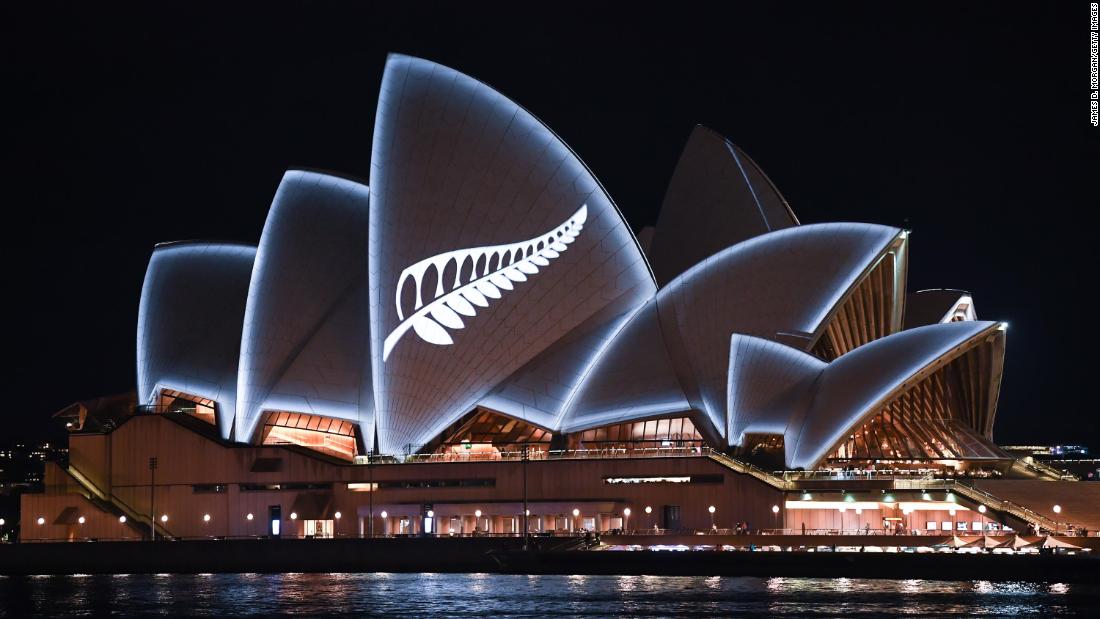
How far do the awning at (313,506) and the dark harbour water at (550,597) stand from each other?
33.9 feet

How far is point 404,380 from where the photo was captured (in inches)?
2511

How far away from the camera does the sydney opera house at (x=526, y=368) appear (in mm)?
57250

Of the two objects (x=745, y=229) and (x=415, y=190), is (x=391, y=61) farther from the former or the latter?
(x=745, y=229)

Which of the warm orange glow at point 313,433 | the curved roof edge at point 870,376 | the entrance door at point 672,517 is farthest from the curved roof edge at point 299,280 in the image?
the curved roof edge at point 870,376

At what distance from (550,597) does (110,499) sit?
32.6 m

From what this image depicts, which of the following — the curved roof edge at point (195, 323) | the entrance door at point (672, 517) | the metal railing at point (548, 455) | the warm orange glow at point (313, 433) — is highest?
the curved roof edge at point (195, 323)

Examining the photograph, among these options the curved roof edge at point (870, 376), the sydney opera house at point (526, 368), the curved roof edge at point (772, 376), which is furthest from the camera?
the sydney opera house at point (526, 368)

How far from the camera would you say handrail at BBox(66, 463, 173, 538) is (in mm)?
68213

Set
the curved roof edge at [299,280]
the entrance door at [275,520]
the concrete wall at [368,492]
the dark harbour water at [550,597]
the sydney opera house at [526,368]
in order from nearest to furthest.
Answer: the dark harbour water at [550,597] < the sydney opera house at [526,368] < the concrete wall at [368,492] < the entrance door at [275,520] < the curved roof edge at [299,280]

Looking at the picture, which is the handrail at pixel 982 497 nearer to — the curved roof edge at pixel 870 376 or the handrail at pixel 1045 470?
the curved roof edge at pixel 870 376

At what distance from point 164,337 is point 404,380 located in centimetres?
1362

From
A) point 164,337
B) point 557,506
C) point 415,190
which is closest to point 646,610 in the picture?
point 557,506

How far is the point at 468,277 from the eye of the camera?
62.6 metres

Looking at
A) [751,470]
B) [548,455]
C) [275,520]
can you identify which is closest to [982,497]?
[751,470]
